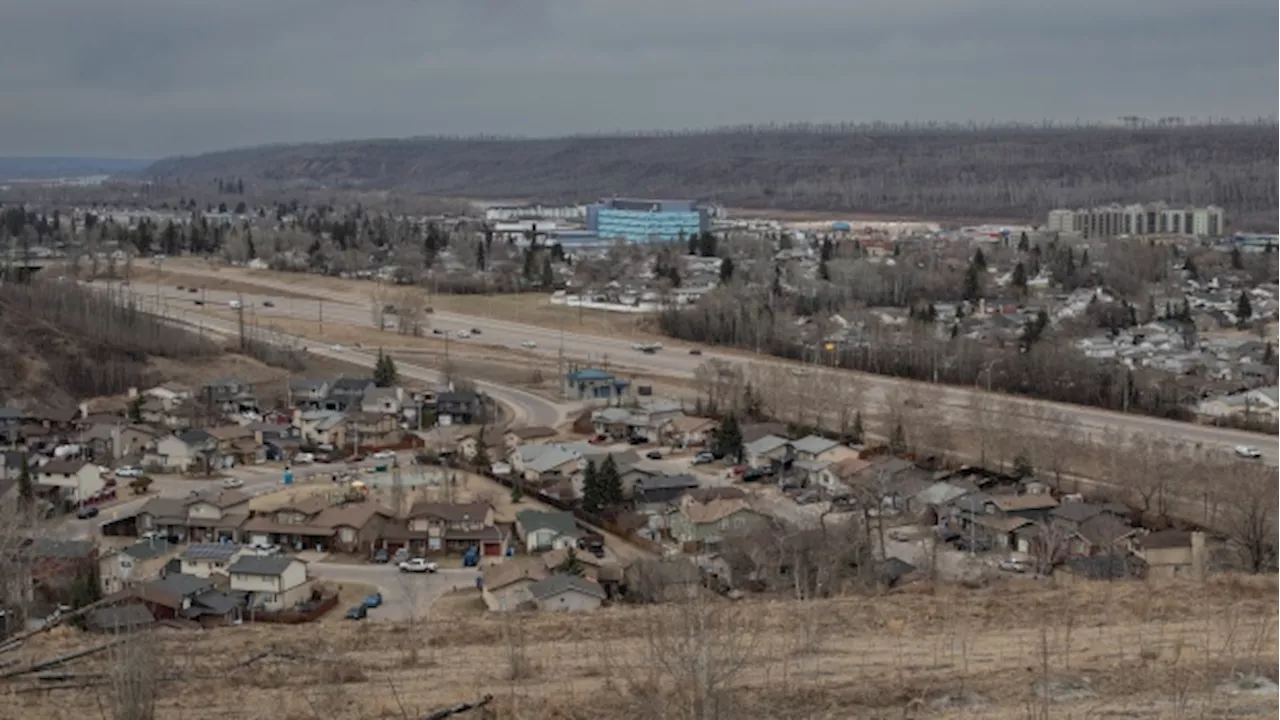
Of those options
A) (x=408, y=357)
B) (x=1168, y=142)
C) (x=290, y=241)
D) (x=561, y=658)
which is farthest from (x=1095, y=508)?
(x=1168, y=142)

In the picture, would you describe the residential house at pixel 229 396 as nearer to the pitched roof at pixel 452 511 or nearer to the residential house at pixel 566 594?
the pitched roof at pixel 452 511

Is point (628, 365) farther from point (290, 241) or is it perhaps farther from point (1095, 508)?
point (290, 241)

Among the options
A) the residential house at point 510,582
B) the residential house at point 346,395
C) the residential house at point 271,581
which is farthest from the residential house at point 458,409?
the residential house at point 271,581

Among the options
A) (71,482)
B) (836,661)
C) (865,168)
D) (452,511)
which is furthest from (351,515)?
(865,168)

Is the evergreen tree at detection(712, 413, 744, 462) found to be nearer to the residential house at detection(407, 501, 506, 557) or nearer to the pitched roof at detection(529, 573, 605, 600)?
the residential house at detection(407, 501, 506, 557)

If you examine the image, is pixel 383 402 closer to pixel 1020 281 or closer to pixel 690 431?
pixel 690 431

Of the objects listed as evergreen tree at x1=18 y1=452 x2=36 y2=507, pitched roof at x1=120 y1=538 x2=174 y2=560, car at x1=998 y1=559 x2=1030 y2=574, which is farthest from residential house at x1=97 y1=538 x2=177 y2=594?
car at x1=998 y1=559 x2=1030 y2=574
